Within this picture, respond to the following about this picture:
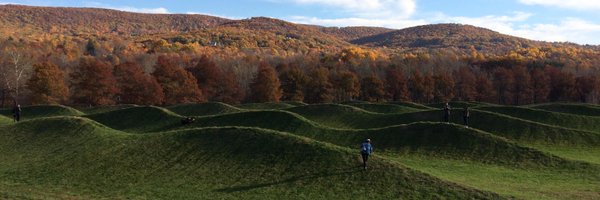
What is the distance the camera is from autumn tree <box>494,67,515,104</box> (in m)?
119

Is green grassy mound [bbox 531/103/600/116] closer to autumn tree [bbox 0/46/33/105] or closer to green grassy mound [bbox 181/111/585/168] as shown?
green grassy mound [bbox 181/111/585/168]

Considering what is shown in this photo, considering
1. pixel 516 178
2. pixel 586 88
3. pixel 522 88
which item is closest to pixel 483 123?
pixel 516 178

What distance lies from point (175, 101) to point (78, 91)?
17285 mm

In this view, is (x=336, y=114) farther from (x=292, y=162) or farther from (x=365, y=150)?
(x=365, y=150)

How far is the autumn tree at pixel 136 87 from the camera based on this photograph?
9044 cm

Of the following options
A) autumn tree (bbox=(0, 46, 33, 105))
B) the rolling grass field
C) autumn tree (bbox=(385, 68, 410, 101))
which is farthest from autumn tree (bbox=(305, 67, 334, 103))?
autumn tree (bbox=(0, 46, 33, 105))

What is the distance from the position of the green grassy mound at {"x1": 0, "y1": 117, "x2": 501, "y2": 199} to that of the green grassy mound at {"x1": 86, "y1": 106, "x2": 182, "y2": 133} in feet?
44.0

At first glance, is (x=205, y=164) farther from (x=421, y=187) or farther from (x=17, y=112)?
(x=17, y=112)

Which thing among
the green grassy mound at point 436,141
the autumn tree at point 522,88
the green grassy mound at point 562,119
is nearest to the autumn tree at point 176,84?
the green grassy mound at point 436,141

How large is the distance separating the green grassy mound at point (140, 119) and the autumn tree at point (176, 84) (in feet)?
108

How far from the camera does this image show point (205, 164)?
105 ft

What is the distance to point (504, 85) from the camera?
Result: 397 feet

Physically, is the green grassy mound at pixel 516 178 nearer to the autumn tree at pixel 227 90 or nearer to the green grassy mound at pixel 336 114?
the green grassy mound at pixel 336 114

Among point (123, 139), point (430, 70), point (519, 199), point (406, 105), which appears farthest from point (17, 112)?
point (430, 70)
